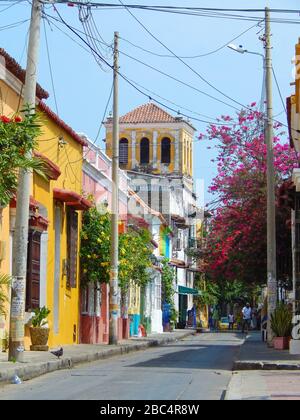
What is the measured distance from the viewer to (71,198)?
29.1 m

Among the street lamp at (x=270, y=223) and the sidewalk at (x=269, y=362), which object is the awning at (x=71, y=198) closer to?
the street lamp at (x=270, y=223)

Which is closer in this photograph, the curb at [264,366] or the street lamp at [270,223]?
the curb at [264,366]

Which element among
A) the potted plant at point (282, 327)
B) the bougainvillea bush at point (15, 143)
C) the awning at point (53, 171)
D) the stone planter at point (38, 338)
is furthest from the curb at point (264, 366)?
the awning at point (53, 171)

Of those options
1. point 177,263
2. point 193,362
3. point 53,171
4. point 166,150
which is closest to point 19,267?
point 193,362

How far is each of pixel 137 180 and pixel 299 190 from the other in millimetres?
45598

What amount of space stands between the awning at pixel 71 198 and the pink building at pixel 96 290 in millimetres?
3781

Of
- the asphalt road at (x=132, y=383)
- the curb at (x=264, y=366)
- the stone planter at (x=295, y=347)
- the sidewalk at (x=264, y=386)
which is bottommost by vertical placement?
the asphalt road at (x=132, y=383)

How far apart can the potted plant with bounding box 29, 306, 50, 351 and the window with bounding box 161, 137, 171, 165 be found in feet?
190

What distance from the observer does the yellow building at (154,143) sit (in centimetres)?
8225

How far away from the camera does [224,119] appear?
3434 cm

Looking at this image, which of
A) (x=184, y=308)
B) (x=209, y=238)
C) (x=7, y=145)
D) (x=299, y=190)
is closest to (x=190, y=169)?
(x=184, y=308)

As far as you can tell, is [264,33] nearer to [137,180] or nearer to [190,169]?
[137,180]

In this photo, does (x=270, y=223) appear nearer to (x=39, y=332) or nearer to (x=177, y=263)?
(x=39, y=332)

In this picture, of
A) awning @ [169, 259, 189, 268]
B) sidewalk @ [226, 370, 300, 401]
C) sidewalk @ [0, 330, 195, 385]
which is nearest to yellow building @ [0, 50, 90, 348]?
sidewalk @ [0, 330, 195, 385]
